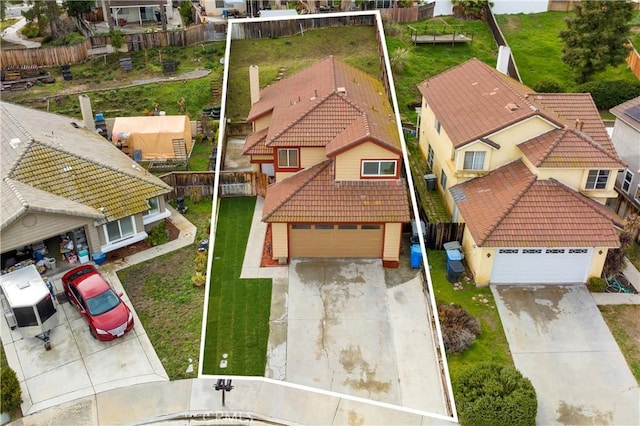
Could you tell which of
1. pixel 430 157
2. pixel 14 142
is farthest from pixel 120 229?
pixel 430 157

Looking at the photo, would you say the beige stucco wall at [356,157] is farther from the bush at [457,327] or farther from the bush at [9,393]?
the bush at [9,393]

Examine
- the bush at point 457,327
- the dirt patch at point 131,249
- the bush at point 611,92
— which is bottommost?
the bush at point 457,327

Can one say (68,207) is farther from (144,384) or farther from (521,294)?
(521,294)

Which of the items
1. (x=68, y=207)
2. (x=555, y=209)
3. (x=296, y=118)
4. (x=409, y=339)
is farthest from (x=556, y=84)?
(x=68, y=207)

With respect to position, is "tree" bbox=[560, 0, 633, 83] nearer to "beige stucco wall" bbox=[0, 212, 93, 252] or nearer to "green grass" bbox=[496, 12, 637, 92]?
"green grass" bbox=[496, 12, 637, 92]

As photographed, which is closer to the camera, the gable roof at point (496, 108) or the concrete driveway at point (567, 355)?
the concrete driveway at point (567, 355)

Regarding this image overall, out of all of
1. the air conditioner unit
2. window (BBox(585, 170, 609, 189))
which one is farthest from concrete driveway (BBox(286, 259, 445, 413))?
the air conditioner unit

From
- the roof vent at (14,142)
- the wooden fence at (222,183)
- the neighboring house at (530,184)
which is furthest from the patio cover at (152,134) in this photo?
the neighboring house at (530,184)
